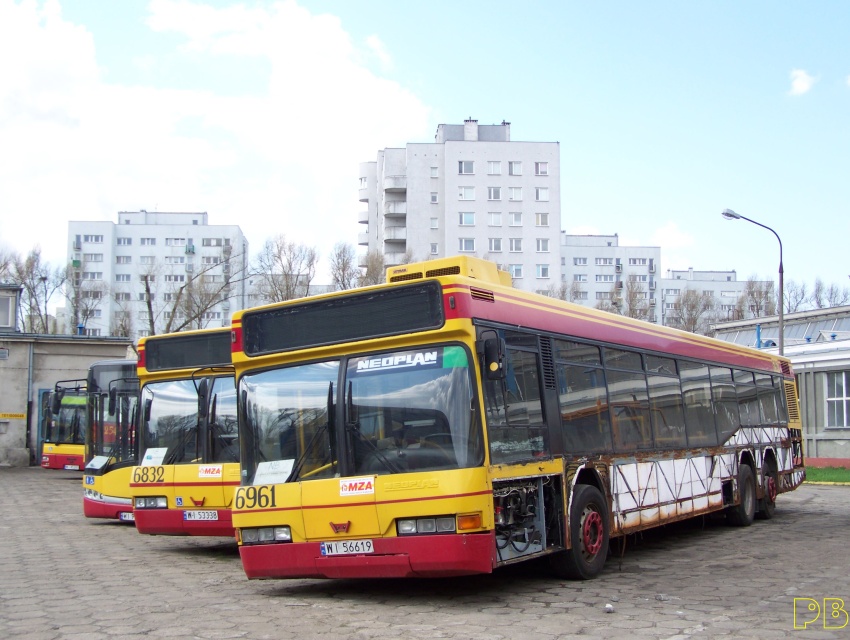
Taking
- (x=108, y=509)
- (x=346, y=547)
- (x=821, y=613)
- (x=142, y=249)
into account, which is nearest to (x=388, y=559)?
(x=346, y=547)

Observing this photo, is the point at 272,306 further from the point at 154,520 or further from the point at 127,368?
the point at 127,368

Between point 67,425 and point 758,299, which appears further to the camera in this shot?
point 758,299

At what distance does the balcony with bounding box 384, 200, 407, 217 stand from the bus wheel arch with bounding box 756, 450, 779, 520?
64297 millimetres

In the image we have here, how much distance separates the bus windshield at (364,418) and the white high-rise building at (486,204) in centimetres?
6954

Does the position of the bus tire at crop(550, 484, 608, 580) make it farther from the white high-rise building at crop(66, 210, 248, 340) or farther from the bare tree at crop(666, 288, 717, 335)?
the white high-rise building at crop(66, 210, 248, 340)

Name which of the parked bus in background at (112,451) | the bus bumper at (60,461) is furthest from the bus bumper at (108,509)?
the bus bumper at (60,461)

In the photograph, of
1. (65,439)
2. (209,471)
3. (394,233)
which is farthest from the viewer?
(394,233)

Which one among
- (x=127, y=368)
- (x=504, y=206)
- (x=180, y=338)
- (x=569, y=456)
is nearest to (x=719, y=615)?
(x=569, y=456)

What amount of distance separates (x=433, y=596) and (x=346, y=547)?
1.12 m

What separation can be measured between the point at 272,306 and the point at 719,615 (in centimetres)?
492

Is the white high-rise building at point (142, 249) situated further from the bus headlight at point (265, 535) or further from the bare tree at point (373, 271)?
the bus headlight at point (265, 535)

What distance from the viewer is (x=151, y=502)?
42.8 ft

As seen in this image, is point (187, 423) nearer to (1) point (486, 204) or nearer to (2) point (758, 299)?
(1) point (486, 204)

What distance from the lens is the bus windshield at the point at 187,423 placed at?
42.2ft
